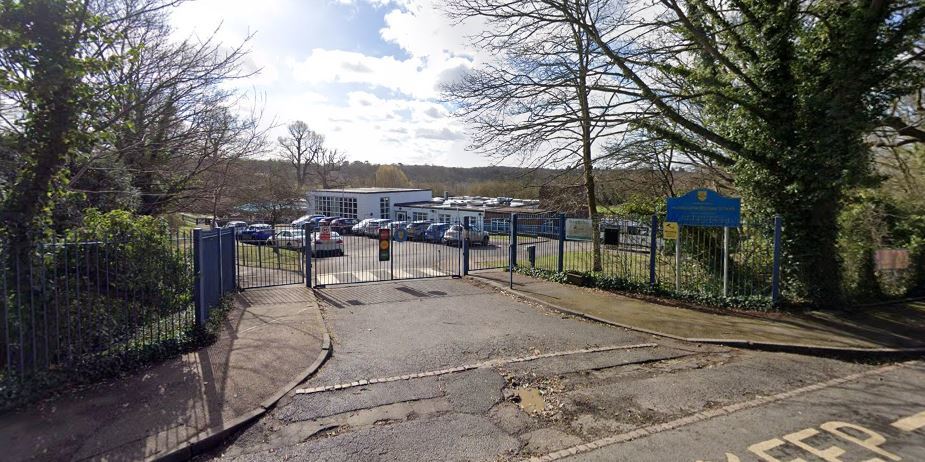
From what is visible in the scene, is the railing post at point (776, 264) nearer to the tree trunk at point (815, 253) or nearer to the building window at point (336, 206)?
the tree trunk at point (815, 253)

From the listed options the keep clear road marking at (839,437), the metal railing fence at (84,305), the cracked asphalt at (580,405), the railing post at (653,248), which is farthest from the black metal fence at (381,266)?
the keep clear road marking at (839,437)

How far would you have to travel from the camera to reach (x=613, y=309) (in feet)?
30.7

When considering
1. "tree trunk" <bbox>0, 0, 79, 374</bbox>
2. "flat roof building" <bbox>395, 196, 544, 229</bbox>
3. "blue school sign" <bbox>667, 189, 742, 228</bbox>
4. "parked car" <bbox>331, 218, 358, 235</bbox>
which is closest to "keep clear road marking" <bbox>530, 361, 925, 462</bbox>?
"blue school sign" <bbox>667, 189, 742, 228</bbox>

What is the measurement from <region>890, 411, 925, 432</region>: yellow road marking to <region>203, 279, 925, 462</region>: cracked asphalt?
22mm

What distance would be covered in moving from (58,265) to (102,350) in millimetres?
1199

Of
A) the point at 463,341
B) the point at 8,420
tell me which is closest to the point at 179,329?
the point at 8,420

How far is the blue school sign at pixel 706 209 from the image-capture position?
387 inches

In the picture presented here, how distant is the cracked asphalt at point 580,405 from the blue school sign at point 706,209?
379 centimetres

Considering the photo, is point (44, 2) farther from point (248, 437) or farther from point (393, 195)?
point (393, 195)

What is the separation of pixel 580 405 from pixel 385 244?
25.6 ft

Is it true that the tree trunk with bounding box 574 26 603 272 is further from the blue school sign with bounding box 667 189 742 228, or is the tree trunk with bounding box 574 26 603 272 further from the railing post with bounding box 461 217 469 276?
the railing post with bounding box 461 217 469 276

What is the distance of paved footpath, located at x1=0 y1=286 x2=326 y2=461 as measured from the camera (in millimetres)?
4004

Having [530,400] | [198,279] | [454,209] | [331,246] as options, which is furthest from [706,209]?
[454,209]

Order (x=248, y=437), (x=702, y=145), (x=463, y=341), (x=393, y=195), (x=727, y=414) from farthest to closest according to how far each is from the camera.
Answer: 1. (x=393, y=195)
2. (x=702, y=145)
3. (x=463, y=341)
4. (x=727, y=414)
5. (x=248, y=437)
